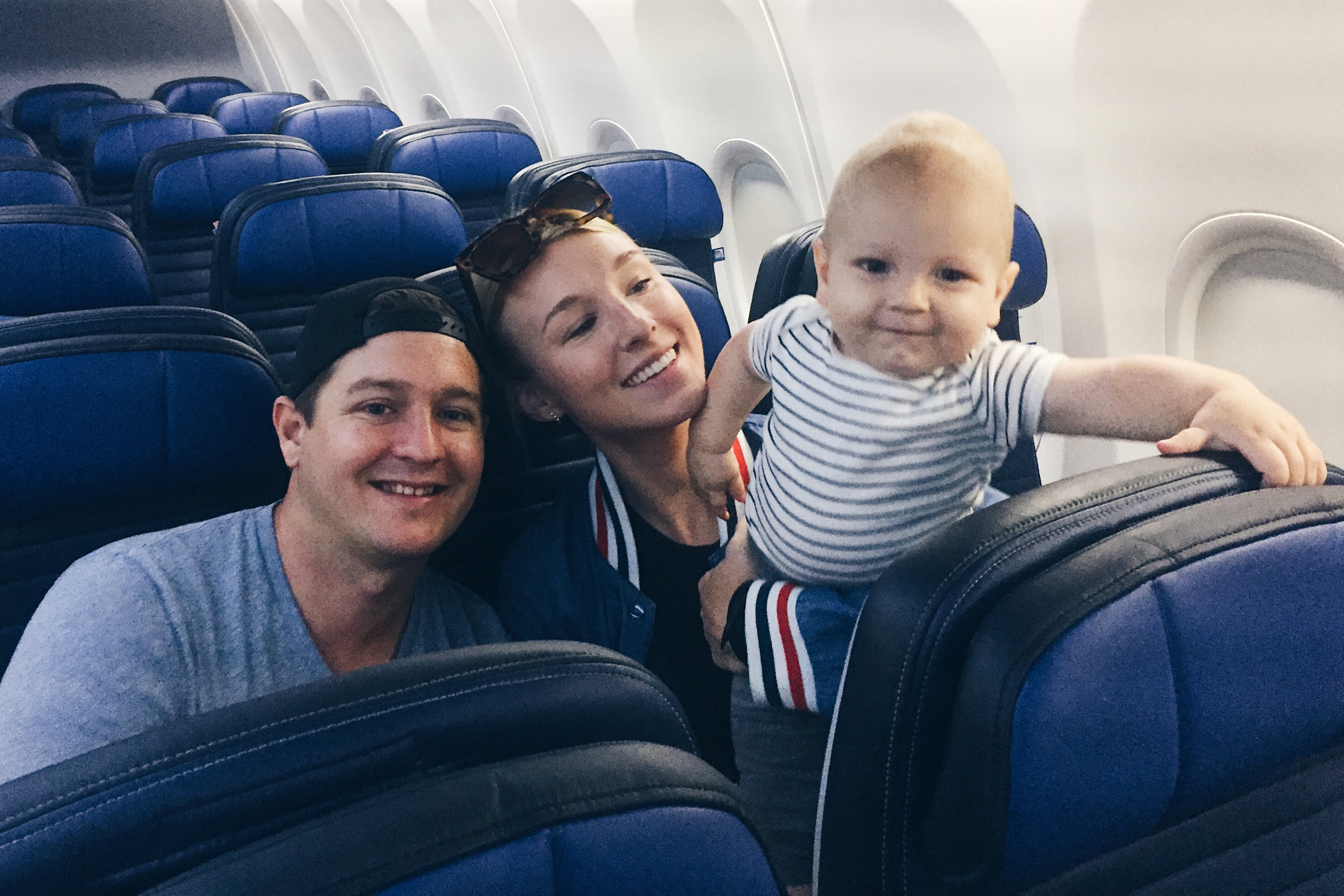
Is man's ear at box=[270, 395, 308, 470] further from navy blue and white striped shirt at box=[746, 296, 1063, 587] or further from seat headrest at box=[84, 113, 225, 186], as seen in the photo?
seat headrest at box=[84, 113, 225, 186]

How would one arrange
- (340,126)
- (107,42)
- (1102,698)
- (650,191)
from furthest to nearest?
(107,42), (340,126), (650,191), (1102,698)

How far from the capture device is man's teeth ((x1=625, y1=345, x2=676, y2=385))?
1.32 meters

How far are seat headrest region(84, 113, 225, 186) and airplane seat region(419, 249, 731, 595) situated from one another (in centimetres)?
408

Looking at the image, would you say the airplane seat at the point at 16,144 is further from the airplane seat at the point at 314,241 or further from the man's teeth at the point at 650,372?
the man's teeth at the point at 650,372

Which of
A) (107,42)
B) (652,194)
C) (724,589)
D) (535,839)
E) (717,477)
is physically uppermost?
(107,42)

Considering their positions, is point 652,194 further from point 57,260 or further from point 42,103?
point 42,103

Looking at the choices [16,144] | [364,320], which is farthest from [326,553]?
[16,144]

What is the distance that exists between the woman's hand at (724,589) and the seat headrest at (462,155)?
2.72m

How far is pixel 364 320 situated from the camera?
1.26 meters

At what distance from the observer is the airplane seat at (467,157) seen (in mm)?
3672

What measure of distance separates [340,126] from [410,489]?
5098 millimetres

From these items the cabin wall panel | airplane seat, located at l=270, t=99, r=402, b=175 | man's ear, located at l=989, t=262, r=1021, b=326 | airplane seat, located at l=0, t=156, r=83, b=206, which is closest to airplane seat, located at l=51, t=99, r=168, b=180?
airplane seat, located at l=270, t=99, r=402, b=175

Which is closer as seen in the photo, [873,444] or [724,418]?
[873,444]

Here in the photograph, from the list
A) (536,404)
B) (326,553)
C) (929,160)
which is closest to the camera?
(929,160)
